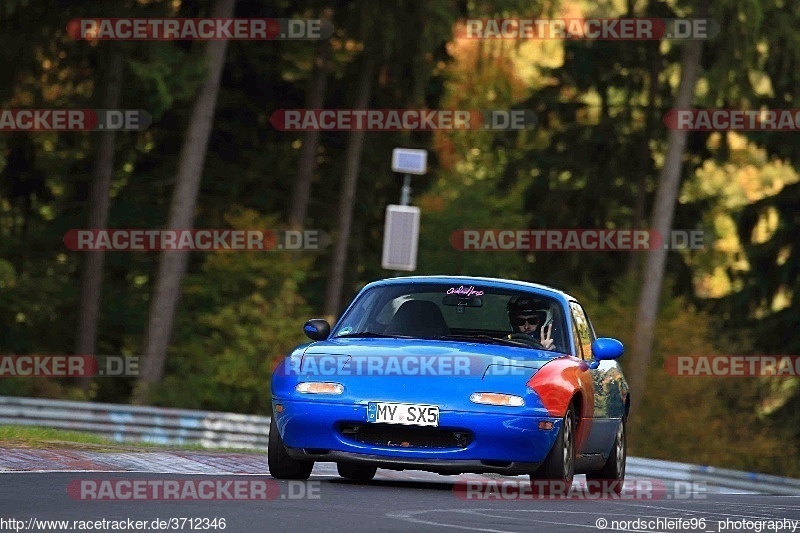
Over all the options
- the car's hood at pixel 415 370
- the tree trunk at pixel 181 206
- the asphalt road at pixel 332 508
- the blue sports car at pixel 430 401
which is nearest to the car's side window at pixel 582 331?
the blue sports car at pixel 430 401

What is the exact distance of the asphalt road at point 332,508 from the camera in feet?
33.9

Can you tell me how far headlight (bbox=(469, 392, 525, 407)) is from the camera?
13094 millimetres

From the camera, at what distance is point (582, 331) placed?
15539 millimetres

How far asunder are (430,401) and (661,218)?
27.9m

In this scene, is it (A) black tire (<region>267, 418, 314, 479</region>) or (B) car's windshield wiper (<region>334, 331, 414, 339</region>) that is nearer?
(A) black tire (<region>267, 418, 314, 479</region>)

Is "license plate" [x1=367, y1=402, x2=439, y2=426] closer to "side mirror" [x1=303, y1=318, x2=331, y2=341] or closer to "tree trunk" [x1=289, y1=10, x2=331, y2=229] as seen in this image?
"side mirror" [x1=303, y1=318, x2=331, y2=341]

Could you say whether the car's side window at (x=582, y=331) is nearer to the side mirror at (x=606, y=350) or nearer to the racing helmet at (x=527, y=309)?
the side mirror at (x=606, y=350)

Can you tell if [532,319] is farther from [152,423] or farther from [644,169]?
[644,169]

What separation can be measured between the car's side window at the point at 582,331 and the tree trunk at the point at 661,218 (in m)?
24.3

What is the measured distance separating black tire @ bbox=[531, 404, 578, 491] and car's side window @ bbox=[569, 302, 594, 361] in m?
1.39

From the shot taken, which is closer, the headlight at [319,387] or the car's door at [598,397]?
the headlight at [319,387]

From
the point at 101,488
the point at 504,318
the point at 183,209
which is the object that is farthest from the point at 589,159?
the point at 101,488

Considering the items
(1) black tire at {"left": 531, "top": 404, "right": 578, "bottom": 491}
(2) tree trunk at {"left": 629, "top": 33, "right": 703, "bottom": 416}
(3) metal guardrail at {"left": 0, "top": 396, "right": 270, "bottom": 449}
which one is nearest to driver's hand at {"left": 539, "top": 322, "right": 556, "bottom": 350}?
(1) black tire at {"left": 531, "top": 404, "right": 578, "bottom": 491}

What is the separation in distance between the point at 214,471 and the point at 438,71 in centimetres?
3744
